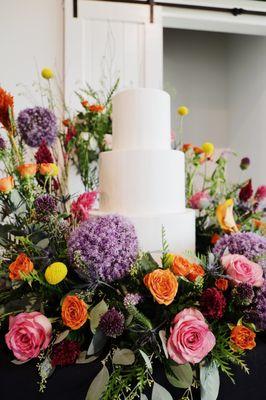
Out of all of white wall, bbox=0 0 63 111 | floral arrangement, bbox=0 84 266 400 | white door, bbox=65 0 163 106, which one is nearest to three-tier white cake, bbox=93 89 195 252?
floral arrangement, bbox=0 84 266 400

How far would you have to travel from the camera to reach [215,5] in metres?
2.31

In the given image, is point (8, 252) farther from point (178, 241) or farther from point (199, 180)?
point (199, 180)

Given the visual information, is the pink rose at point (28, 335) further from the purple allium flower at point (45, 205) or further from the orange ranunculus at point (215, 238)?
the orange ranunculus at point (215, 238)

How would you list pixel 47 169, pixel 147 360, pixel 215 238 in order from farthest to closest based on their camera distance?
pixel 215 238 → pixel 47 169 → pixel 147 360

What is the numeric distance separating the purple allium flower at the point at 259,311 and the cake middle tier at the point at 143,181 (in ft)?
1.02

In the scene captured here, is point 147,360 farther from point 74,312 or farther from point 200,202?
point 200,202

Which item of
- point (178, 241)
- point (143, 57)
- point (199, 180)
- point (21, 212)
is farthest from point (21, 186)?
point (199, 180)

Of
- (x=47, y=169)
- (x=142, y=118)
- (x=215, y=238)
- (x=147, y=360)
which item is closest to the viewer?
→ (x=147, y=360)

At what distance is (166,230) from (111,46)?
1715mm

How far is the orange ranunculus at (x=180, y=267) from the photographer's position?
684 mm

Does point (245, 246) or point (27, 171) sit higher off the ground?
point (27, 171)

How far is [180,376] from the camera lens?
0.60 m

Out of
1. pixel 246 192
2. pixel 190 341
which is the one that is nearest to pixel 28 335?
pixel 190 341

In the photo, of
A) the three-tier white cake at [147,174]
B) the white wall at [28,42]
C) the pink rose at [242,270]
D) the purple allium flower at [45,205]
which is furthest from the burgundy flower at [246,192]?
the white wall at [28,42]
